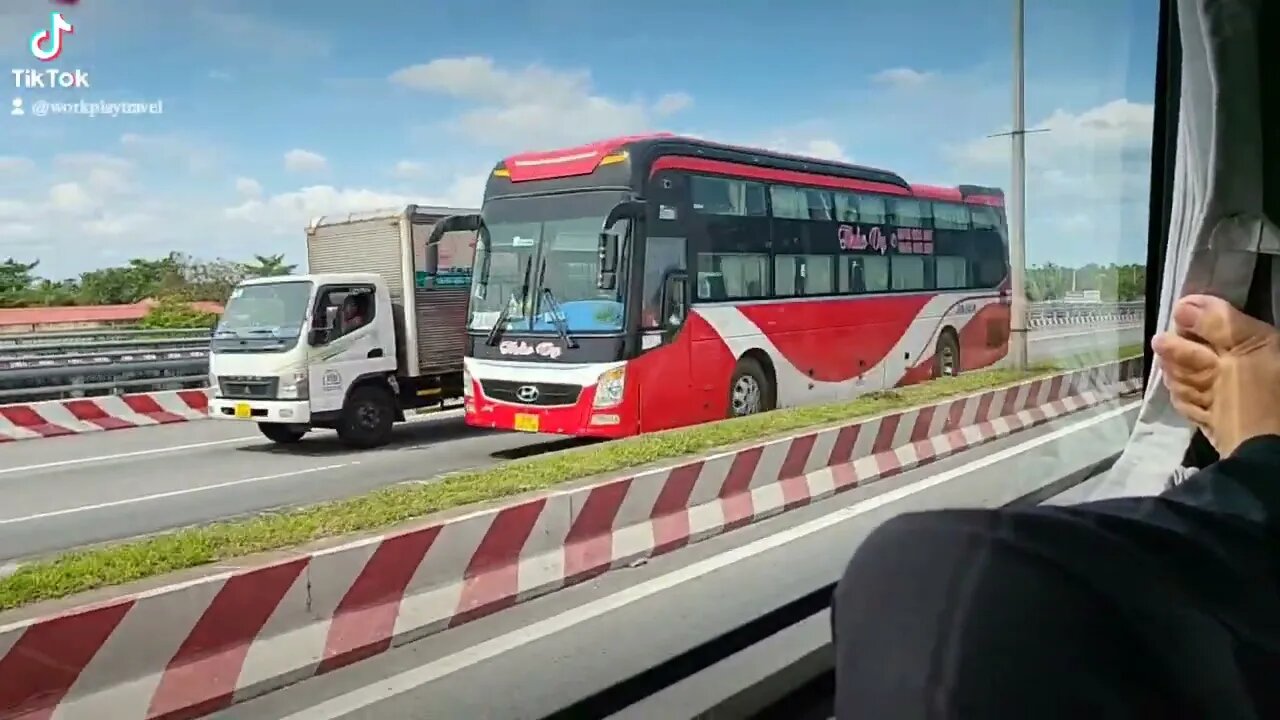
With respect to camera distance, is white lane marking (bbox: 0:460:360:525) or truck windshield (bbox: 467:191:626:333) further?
truck windshield (bbox: 467:191:626:333)

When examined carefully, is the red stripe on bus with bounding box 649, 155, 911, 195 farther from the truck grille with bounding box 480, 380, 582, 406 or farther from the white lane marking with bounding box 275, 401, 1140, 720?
the white lane marking with bounding box 275, 401, 1140, 720

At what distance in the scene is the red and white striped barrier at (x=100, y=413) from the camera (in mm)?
1920

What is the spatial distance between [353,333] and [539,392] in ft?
4.48

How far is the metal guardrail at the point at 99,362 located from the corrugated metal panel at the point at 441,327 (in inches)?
137

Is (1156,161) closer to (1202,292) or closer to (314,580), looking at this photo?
(1202,292)

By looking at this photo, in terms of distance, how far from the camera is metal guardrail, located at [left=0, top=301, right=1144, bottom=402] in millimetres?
1783

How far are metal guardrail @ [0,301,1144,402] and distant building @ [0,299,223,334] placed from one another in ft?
0.07

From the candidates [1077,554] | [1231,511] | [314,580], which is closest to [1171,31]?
[1231,511]

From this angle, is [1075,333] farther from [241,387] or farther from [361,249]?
[361,249]

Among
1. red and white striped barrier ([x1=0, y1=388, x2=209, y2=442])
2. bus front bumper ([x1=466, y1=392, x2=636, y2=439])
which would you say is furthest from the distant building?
bus front bumper ([x1=466, y1=392, x2=636, y2=439])

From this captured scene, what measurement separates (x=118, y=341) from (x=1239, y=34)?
2206 mm

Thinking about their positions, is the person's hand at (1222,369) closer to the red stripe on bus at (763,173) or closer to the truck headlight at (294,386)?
the red stripe on bus at (763,173)

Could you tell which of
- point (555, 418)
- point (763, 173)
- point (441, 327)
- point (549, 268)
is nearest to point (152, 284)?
point (763, 173)

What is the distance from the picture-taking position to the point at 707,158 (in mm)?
4730
